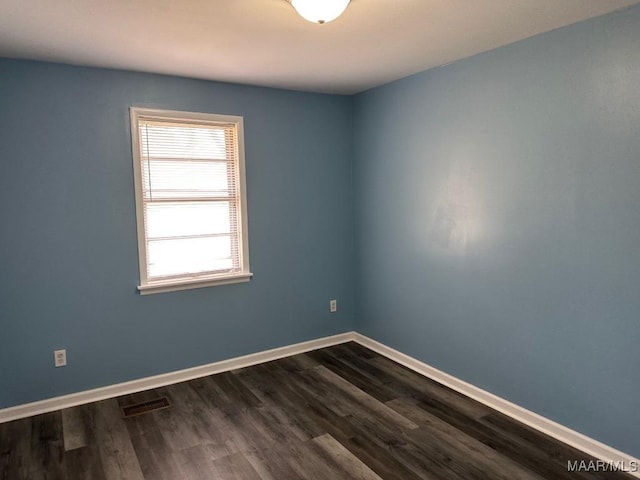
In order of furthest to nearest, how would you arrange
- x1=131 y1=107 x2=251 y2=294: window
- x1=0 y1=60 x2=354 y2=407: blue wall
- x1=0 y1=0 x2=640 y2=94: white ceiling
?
x1=131 y1=107 x2=251 y2=294: window, x1=0 y1=60 x2=354 y2=407: blue wall, x1=0 y1=0 x2=640 y2=94: white ceiling

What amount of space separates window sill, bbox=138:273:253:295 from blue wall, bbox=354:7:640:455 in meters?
1.32

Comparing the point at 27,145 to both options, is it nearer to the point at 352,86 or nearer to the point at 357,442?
the point at 352,86

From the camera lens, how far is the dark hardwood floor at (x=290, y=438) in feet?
7.73

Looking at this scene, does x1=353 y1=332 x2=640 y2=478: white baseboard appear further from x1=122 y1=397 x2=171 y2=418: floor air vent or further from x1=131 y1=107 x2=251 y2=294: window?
x1=122 y1=397 x2=171 y2=418: floor air vent

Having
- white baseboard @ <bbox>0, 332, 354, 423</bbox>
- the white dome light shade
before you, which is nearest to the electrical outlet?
white baseboard @ <bbox>0, 332, 354, 423</bbox>

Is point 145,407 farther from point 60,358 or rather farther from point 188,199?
point 188,199

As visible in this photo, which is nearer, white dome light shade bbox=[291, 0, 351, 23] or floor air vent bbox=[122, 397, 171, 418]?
white dome light shade bbox=[291, 0, 351, 23]

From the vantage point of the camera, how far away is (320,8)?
1.91m

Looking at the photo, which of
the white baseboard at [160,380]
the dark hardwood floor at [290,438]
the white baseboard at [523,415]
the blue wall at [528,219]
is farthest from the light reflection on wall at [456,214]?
the white baseboard at [160,380]

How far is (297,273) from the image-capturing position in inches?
157

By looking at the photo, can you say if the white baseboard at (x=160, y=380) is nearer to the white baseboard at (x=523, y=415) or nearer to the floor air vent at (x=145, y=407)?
the floor air vent at (x=145, y=407)

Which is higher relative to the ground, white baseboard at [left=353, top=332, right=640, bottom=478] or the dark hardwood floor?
white baseboard at [left=353, top=332, right=640, bottom=478]

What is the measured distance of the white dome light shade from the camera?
188cm

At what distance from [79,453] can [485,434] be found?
7.94ft
